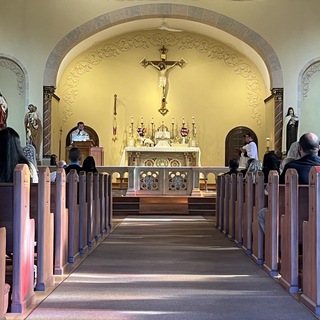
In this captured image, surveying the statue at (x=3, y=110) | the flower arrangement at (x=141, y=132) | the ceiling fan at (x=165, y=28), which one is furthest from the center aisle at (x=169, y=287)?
the ceiling fan at (x=165, y=28)

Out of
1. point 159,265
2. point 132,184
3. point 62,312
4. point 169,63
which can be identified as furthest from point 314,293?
point 169,63

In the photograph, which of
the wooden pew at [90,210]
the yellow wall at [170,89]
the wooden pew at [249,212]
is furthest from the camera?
the yellow wall at [170,89]

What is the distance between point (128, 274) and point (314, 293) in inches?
67.3

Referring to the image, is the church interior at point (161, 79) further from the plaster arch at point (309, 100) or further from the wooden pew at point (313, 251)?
the wooden pew at point (313, 251)

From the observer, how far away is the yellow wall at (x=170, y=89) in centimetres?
1727

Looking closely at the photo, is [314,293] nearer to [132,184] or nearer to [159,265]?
[159,265]

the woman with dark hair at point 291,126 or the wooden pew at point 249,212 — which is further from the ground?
the woman with dark hair at point 291,126

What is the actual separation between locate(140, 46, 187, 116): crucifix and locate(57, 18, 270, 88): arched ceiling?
898 mm

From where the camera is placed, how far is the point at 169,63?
55.9 feet

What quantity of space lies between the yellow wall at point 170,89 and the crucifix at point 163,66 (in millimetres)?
167

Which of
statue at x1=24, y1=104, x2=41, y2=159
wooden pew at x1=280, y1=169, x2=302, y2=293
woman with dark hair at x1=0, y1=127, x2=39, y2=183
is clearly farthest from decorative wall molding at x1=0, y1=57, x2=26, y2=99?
wooden pew at x1=280, y1=169, x2=302, y2=293

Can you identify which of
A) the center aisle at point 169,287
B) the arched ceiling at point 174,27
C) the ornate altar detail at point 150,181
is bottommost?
the center aisle at point 169,287

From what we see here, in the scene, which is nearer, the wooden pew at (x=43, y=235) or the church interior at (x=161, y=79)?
the wooden pew at (x=43, y=235)

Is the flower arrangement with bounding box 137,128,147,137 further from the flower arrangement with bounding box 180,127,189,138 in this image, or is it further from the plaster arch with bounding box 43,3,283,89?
the plaster arch with bounding box 43,3,283,89
